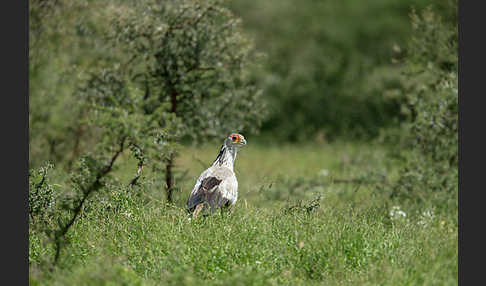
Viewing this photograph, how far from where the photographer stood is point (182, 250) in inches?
262

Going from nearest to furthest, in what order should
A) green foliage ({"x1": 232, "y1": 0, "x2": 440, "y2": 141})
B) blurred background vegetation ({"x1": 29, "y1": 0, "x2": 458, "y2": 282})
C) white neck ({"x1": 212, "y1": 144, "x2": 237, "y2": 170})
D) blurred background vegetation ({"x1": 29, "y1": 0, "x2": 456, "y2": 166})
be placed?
1. blurred background vegetation ({"x1": 29, "y1": 0, "x2": 458, "y2": 282})
2. white neck ({"x1": 212, "y1": 144, "x2": 237, "y2": 170})
3. blurred background vegetation ({"x1": 29, "y1": 0, "x2": 456, "y2": 166})
4. green foliage ({"x1": 232, "y1": 0, "x2": 440, "y2": 141})

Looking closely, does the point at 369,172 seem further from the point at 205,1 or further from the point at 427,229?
the point at 427,229

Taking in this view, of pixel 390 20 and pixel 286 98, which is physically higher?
pixel 390 20

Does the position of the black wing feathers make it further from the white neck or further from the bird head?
the bird head

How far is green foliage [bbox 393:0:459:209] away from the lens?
440 inches

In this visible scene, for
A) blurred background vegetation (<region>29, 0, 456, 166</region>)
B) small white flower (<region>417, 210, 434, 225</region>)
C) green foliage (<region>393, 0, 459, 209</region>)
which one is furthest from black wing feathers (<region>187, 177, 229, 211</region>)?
blurred background vegetation (<region>29, 0, 456, 166</region>)

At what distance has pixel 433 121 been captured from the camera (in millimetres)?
11438

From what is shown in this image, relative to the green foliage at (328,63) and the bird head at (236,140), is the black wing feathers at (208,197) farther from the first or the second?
the green foliage at (328,63)

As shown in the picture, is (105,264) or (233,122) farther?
(233,122)

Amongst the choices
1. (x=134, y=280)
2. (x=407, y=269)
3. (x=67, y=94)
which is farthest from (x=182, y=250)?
(x=67, y=94)

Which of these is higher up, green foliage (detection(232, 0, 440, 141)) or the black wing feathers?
green foliage (detection(232, 0, 440, 141))

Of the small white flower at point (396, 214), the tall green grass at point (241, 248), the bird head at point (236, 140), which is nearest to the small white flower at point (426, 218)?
the tall green grass at point (241, 248)

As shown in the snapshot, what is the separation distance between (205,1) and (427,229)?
561cm

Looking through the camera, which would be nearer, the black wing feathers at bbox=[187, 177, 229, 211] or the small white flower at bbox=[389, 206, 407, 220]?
the black wing feathers at bbox=[187, 177, 229, 211]
